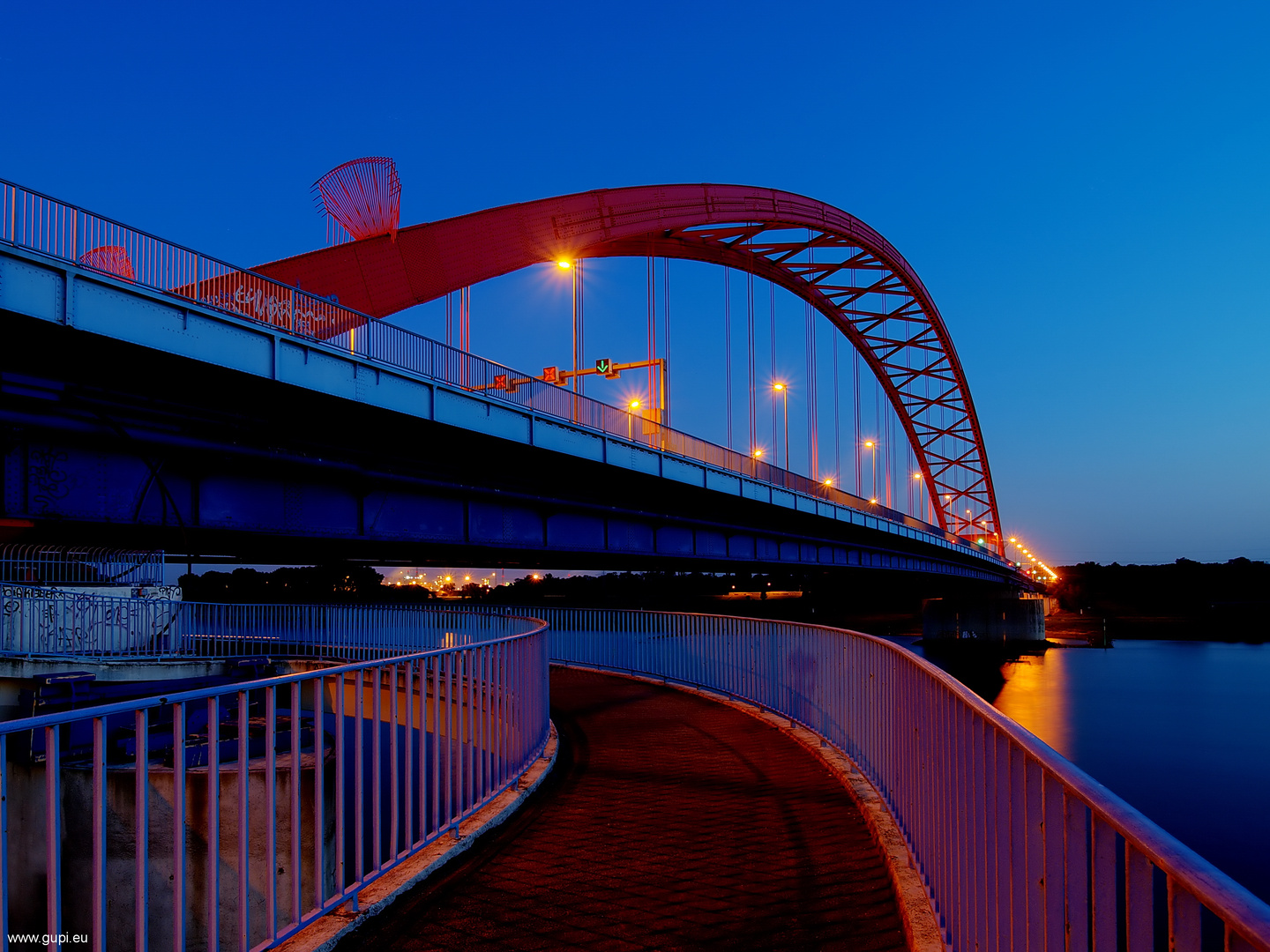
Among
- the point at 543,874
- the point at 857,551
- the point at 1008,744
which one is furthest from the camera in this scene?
the point at 857,551

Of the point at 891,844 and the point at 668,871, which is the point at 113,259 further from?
the point at 891,844

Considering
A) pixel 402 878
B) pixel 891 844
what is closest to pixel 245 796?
pixel 402 878

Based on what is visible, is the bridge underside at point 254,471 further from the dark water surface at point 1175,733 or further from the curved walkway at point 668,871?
the dark water surface at point 1175,733

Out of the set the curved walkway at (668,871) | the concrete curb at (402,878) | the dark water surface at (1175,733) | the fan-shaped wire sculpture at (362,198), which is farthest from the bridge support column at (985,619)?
the concrete curb at (402,878)

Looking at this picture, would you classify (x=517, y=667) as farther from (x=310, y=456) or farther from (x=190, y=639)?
(x=190, y=639)

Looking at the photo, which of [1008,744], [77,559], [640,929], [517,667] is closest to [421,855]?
[640,929]

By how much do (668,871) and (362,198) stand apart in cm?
2819

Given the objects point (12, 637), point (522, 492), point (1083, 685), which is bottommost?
point (1083, 685)

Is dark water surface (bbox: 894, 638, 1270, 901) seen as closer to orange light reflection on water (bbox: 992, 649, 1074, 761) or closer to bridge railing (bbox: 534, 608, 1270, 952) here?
orange light reflection on water (bbox: 992, 649, 1074, 761)

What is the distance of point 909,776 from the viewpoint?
533 cm

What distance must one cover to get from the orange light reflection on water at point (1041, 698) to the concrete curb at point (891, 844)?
61.8 feet

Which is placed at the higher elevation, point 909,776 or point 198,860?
point 909,776

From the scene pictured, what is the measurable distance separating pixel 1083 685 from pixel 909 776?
46659 mm

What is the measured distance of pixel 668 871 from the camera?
5359 mm
